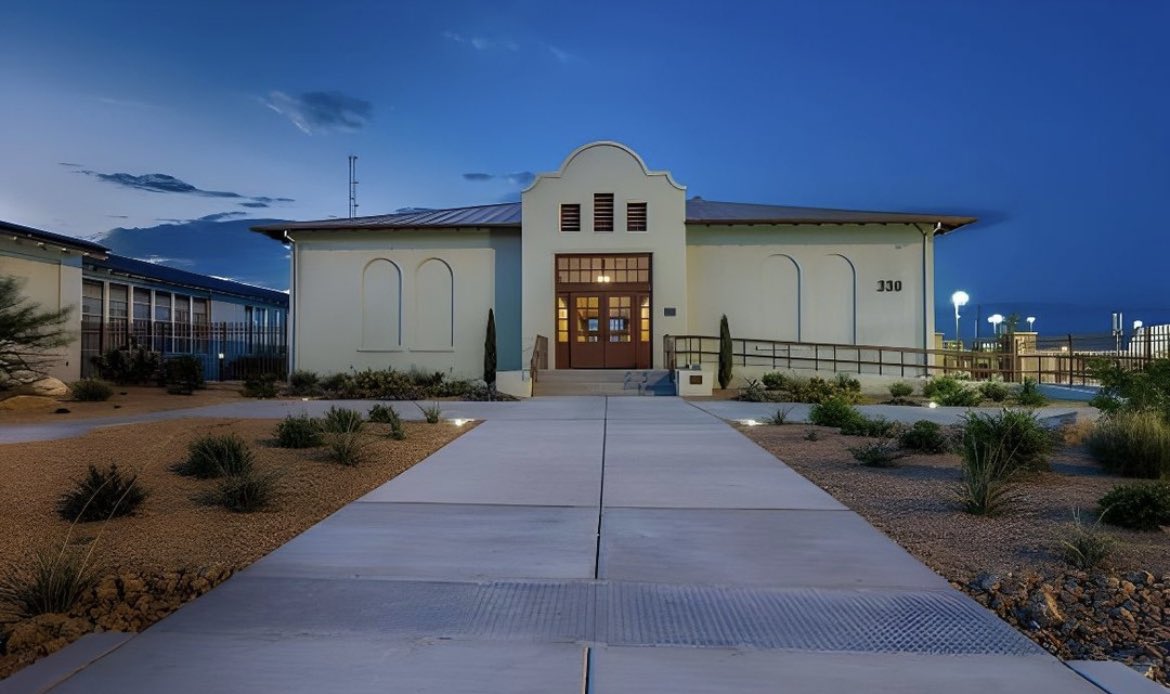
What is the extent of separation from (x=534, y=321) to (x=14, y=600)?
19.1 m

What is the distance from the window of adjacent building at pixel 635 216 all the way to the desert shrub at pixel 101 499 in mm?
18163

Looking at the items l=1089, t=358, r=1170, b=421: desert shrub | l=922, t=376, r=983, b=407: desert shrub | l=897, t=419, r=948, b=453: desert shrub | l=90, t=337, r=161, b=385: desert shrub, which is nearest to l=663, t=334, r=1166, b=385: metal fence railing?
l=922, t=376, r=983, b=407: desert shrub

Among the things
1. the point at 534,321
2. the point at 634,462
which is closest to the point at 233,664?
the point at 634,462

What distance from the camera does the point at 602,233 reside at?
23078 mm

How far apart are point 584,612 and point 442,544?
1696mm

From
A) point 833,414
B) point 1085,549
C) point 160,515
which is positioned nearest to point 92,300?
point 160,515

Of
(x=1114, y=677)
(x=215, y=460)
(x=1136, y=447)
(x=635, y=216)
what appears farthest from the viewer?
(x=635, y=216)

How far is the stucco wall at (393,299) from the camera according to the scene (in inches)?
939

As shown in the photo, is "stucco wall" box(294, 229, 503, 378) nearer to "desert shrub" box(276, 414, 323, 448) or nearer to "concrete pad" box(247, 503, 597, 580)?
"desert shrub" box(276, 414, 323, 448)

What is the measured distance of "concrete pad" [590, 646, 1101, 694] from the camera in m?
3.16

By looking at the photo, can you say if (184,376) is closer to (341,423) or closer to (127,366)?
(127,366)

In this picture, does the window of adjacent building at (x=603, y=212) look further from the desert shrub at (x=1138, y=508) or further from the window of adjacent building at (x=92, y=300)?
the window of adjacent building at (x=92, y=300)

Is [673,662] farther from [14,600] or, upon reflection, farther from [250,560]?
[14,600]

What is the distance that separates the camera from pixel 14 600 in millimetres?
4012
